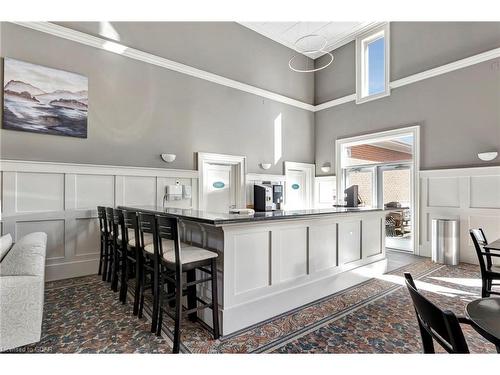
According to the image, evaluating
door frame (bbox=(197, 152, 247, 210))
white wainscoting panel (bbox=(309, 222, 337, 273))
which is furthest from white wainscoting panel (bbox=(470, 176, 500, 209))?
door frame (bbox=(197, 152, 247, 210))

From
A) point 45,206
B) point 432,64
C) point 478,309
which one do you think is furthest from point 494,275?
point 45,206

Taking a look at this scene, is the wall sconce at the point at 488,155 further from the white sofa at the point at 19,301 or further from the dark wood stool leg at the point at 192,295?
the white sofa at the point at 19,301

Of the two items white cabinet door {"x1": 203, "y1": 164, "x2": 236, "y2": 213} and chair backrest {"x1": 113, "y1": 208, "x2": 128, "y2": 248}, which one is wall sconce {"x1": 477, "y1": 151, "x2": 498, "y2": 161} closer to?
white cabinet door {"x1": 203, "y1": 164, "x2": 236, "y2": 213}

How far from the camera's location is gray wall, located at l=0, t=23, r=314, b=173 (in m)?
3.89

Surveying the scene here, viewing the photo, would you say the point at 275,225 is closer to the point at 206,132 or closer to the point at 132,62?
the point at 206,132

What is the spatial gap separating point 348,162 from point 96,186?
593 cm

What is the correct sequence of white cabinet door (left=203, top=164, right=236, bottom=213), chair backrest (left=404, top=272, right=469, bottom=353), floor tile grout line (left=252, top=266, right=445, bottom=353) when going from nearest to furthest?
1. chair backrest (left=404, top=272, right=469, bottom=353)
2. floor tile grout line (left=252, top=266, right=445, bottom=353)
3. white cabinet door (left=203, top=164, right=236, bottom=213)

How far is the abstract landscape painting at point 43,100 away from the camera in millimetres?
3703

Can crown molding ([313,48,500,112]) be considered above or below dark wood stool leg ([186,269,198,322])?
above

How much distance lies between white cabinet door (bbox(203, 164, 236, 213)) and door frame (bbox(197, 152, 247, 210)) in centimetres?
10

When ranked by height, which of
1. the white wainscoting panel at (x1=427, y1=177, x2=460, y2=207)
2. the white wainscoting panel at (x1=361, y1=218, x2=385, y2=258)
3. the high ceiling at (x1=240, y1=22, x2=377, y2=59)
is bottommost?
the white wainscoting panel at (x1=361, y1=218, x2=385, y2=258)

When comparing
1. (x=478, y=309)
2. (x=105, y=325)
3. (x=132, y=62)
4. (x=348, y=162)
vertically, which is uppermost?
(x=132, y=62)

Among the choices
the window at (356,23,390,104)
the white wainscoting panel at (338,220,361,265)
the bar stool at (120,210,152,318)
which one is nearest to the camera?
the bar stool at (120,210,152,318)

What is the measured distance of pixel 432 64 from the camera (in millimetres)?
5418
